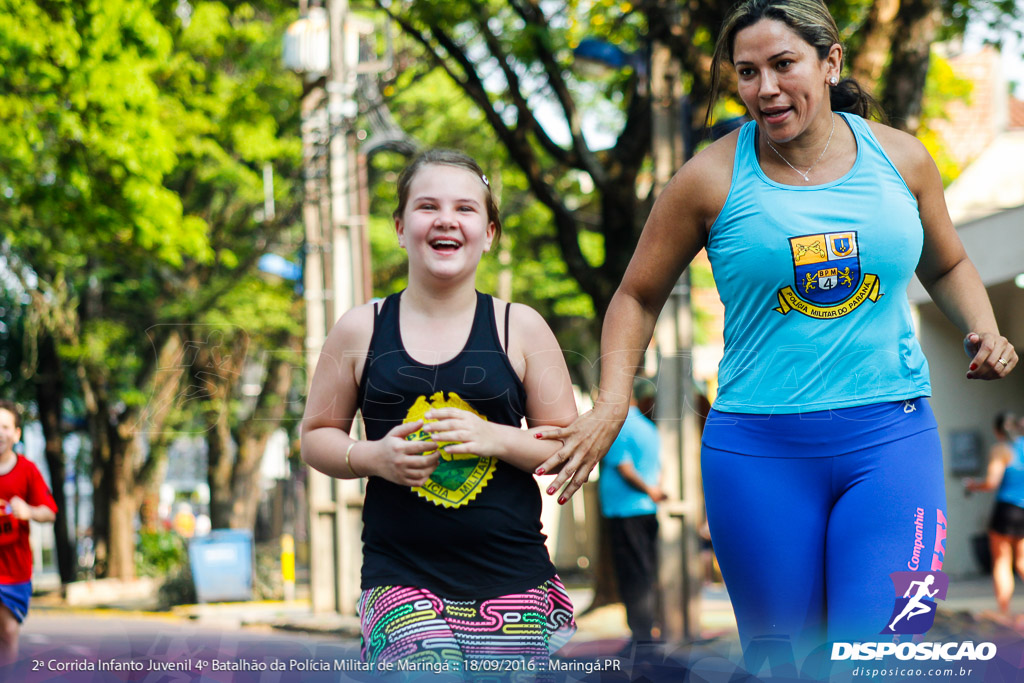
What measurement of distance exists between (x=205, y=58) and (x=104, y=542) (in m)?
9.95

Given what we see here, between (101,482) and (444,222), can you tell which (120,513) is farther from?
(444,222)

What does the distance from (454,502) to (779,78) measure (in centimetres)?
124

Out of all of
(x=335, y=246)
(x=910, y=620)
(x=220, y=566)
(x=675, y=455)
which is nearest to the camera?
(x=910, y=620)

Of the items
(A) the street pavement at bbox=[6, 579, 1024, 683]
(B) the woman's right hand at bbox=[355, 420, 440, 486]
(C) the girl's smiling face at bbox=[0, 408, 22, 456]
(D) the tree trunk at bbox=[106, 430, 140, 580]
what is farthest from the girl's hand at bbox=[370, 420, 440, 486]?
(D) the tree trunk at bbox=[106, 430, 140, 580]

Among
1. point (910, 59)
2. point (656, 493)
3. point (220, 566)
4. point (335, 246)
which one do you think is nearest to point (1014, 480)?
point (656, 493)

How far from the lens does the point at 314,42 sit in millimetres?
13742

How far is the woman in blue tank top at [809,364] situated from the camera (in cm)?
263

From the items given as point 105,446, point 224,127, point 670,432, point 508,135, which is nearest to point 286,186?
point 224,127

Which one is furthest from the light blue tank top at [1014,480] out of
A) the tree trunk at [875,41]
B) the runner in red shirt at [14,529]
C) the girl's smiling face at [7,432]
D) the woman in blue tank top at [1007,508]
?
the girl's smiling face at [7,432]

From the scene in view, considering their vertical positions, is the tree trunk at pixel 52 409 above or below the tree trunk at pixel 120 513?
above

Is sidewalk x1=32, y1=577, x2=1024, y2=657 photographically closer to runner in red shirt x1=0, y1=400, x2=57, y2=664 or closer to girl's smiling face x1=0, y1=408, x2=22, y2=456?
runner in red shirt x1=0, y1=400, x2=57, y2=664

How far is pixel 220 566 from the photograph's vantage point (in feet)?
57.1

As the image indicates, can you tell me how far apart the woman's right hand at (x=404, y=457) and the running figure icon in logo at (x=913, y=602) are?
105cm

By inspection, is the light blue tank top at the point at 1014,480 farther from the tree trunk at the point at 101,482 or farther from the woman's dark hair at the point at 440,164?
the tree trunk at the point at 101,482
